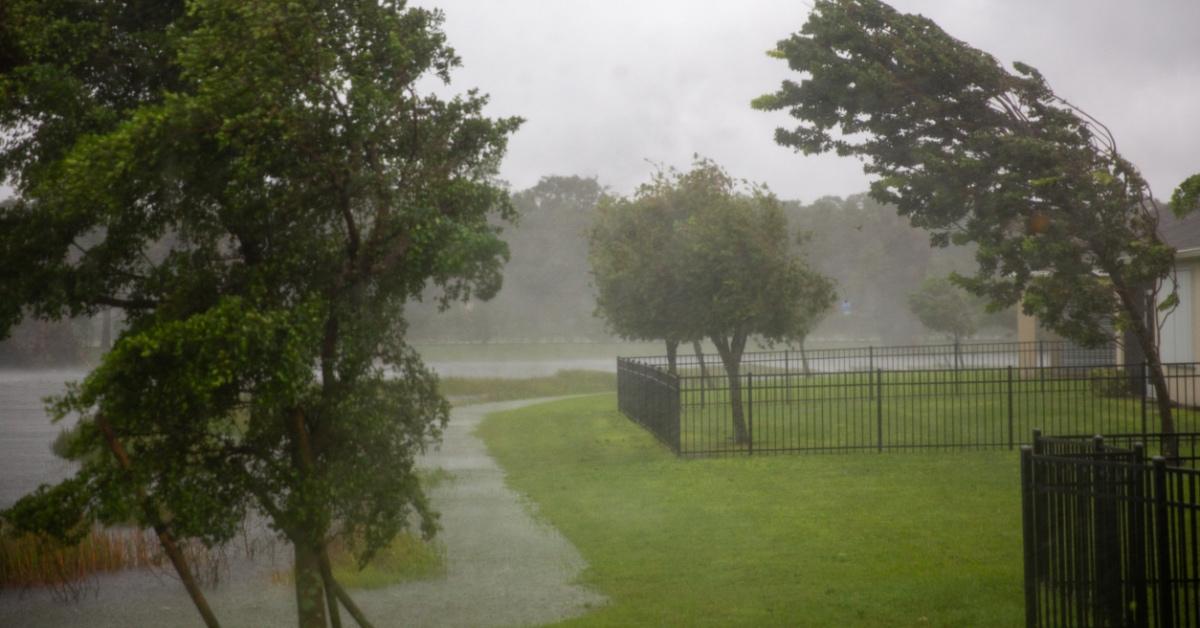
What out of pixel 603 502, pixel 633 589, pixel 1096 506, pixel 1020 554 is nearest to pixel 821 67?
pixel 603 502

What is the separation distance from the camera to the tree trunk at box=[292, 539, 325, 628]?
765 centimetres

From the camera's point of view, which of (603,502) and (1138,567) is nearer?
(1138,567)

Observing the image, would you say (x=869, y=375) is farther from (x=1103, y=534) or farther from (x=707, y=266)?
(x=1103, y=534)

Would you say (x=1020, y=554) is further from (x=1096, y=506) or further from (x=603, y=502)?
(x=603, y=502)

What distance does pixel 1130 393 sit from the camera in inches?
854

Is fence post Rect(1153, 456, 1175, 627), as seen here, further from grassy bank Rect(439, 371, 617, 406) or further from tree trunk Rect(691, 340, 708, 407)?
grassy bank Rect(439, 371, 617, 406)

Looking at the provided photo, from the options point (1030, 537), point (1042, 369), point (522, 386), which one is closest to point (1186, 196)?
point (1042, 369)

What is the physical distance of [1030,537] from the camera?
285 inches

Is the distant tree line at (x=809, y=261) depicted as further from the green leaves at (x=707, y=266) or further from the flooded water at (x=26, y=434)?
the green leaves at (x=707, y=266)

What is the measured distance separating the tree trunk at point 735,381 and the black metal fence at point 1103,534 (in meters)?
11.8

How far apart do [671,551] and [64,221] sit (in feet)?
21.9

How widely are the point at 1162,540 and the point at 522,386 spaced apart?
33469 millimetres

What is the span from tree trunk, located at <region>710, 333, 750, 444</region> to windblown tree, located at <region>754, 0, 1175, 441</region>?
5.07 metres

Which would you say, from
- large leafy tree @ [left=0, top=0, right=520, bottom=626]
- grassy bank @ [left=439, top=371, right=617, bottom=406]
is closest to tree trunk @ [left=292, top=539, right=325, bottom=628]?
large leafy tree @ [left=0, top=0, right=520, bottom=626]
